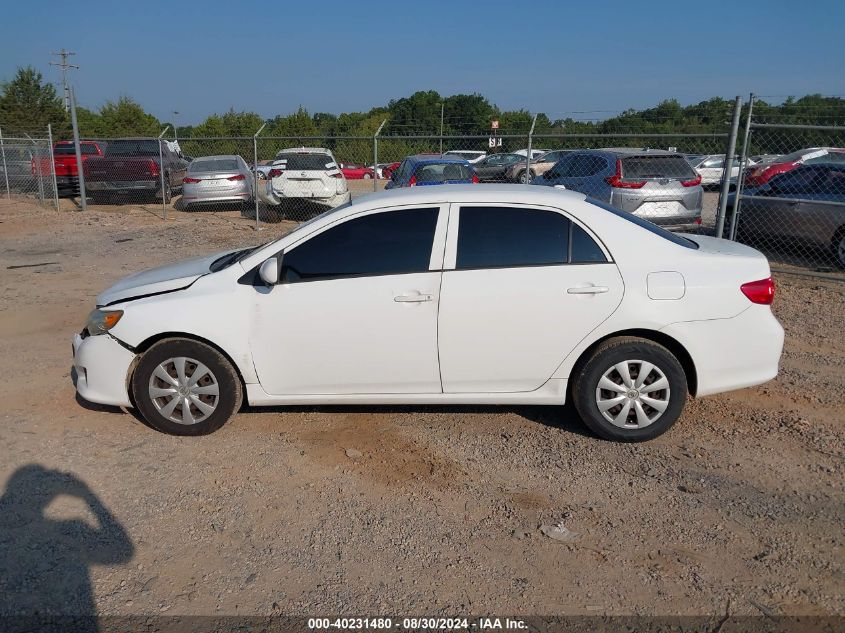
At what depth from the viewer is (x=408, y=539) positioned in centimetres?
372

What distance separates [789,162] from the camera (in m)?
19.9

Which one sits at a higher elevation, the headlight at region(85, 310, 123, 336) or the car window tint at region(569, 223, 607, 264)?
the car window tint at region(569, 223, 607, 264)

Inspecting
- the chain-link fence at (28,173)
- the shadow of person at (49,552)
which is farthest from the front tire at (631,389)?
the chain-link fence at (28,173)

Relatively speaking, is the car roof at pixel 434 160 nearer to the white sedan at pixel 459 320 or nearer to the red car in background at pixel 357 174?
the white sedan at pixel 459 320

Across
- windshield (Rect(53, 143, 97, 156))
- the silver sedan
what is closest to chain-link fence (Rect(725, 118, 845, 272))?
the silver sedan

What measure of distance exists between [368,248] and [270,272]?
2.12ft

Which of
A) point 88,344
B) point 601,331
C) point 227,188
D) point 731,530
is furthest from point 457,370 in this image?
point 227,188

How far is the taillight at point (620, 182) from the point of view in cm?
1084

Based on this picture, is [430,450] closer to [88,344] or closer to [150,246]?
[88,344]

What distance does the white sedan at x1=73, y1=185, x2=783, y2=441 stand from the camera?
4.58 m

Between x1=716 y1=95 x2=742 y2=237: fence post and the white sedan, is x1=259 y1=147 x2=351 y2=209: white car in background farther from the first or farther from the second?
the white sedan

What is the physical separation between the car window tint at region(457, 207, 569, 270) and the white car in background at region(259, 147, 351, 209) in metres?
10.6

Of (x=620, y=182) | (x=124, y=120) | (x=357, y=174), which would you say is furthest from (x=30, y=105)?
(x=620, y=182)

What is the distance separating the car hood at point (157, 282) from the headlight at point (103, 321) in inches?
3.5
